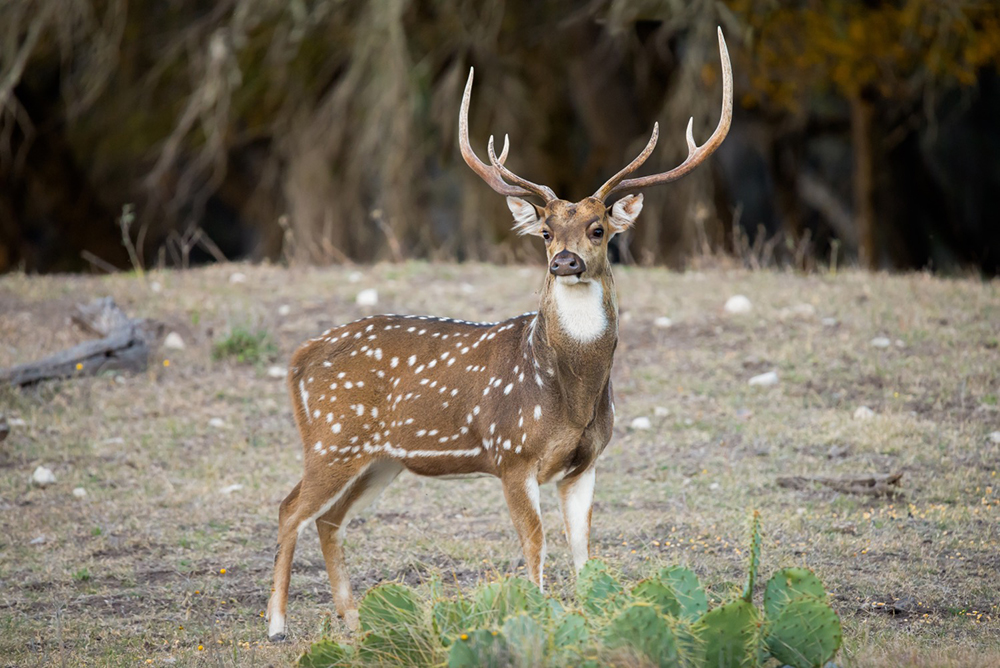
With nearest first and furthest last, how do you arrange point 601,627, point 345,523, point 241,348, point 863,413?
point 601,627 < point 345,523 < point 863,413 < point 241,348

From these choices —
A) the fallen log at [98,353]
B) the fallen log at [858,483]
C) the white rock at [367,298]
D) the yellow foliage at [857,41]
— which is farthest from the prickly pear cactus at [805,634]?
the yellow foliage at [857,41]

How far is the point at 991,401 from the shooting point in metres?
8.14

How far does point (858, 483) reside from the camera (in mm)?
7012

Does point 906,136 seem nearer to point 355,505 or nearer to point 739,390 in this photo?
point 739,390

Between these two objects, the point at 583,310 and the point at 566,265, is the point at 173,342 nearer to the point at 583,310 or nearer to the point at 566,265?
the point at 583,310

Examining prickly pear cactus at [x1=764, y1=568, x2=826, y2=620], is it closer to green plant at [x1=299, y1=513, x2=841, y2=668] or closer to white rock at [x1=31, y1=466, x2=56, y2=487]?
green plant at [x1=299, y1=513, x2=841, y2=668]

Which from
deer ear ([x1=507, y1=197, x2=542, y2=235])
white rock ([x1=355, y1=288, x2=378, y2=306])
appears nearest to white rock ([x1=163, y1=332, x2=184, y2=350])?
white rock ([x1=355, y1=288, x2=378, y2=306])

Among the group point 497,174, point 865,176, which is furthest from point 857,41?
point 497,174

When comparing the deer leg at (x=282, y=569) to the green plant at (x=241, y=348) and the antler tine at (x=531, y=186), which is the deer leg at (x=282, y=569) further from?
the green plant at (x=241, y=348)

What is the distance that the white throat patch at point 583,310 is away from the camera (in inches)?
208

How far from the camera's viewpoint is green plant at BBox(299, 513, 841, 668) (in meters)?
3.93

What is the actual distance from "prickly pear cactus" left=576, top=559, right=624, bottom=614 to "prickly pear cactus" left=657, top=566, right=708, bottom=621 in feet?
0.57

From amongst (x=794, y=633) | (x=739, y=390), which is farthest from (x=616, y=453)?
(x=794, y=633)

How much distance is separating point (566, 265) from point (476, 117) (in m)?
10.6
